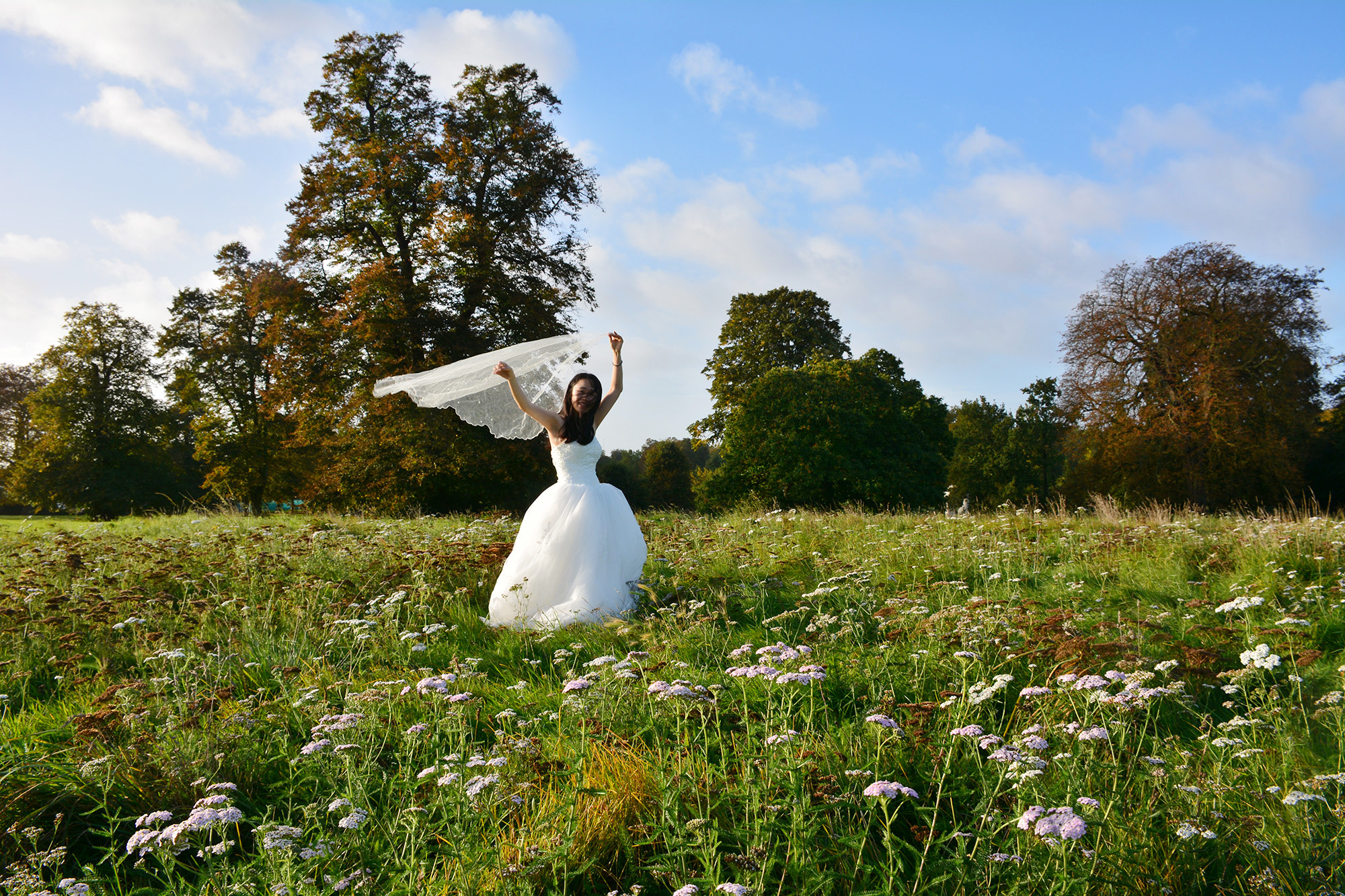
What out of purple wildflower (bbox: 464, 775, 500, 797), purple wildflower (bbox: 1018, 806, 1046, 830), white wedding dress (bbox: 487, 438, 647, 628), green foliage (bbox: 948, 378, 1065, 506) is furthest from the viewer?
green foliage (bbox: 948, 378, 1065, 506)

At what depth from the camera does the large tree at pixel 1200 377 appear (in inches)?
1088

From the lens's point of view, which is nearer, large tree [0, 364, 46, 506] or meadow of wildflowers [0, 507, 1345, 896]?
meadow of wildflowers [0, 507, 1345, 896]

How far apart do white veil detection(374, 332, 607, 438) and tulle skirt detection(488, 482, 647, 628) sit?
171 cm

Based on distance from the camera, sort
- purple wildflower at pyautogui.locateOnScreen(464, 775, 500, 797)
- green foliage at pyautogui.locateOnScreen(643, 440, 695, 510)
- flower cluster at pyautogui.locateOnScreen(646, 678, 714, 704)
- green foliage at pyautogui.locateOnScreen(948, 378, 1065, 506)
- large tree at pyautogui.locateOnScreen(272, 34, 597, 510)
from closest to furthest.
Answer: purple wildflower at pyautogui.locateOnScreen(464, 775, 500, 797), flower cluster at pyautogui.locateOnScreen(646, 678, 714, 704), large tree at pyautogui.locateOnScreen(272, 34, 597, 510), green foliage at pyautogui.locateOnScreen(948, 378, 1065, 506), green foliage at pyautogui.locateOnScreen(643, 440, 695, 510)

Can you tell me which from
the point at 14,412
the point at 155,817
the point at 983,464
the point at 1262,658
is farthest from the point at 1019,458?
the point at 14,412

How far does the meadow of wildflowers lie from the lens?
2.51 meters

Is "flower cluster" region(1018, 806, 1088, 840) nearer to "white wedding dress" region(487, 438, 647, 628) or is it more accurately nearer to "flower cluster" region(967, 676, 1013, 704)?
"flower cluster" region(967, 676, 1013, 704)

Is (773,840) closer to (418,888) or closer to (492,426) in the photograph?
(418,888)

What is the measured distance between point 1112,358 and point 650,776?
109ft

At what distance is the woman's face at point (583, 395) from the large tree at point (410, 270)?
585 inches

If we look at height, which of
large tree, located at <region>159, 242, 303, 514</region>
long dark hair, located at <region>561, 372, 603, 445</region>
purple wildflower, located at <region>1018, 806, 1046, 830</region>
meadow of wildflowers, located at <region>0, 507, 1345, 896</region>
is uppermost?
large tree, located at <region>159, 242, 303, 514</region>

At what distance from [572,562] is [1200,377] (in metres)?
29.6

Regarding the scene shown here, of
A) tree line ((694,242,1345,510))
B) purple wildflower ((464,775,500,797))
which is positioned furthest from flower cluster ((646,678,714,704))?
tree line ((694,242,1345,510))

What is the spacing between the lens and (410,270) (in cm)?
2388
